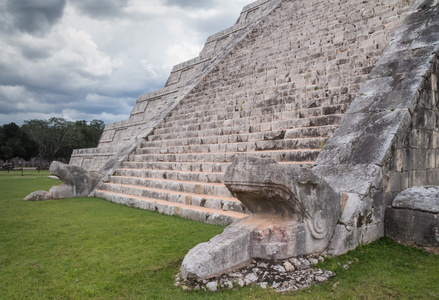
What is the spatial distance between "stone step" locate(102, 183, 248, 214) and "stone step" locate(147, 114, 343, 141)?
1872 millimetres

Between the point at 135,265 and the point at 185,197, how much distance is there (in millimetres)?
2602

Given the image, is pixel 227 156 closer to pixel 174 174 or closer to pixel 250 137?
pixel 250 137

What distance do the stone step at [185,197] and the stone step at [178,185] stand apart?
0.10 m

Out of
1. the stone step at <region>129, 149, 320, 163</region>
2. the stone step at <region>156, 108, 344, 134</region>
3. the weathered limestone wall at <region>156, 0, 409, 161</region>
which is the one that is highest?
the weathered limestone wall at <region>156, 0, 409, 161</region>

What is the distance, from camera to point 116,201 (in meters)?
7.42

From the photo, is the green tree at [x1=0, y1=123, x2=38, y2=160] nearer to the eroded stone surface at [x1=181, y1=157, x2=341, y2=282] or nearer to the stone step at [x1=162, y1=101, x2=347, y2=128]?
the stone step at [x1=162, y1=101, x2=347, y2=128]

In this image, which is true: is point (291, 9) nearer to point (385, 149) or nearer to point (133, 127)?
point (133, 127)

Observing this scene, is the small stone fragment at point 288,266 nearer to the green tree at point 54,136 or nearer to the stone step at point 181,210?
the stone step at point 181,210

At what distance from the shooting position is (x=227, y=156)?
21.5ft

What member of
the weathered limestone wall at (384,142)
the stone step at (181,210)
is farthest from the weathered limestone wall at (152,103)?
the weathered limestone wall at (384,142)

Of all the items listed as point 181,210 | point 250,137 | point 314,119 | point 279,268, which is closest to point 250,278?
point 279,268

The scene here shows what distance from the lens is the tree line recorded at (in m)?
37.3

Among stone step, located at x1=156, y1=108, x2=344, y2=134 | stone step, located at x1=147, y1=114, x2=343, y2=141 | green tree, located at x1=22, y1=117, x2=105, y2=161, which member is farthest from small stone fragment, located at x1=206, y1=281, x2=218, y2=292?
green tree, located at x1=22, y1=117, x2=105, y2=161

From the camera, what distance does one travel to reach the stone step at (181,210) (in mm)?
4832
